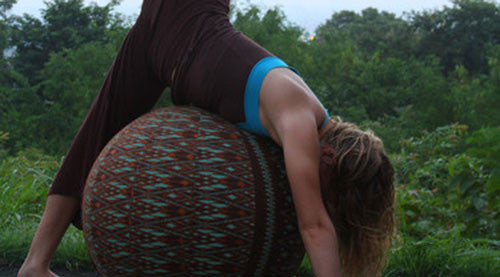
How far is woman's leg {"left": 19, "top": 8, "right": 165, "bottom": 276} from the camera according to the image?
10.5 ft

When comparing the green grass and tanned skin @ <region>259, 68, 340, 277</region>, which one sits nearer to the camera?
tanned skin @ <region>259, 68, 340, 277</region>

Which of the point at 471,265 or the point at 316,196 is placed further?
the point at 471,265

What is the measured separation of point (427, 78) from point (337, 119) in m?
12.2

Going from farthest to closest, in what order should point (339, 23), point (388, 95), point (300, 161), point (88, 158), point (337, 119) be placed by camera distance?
point (339, 23), point (388, 95), point (88, 158), point (337, 119), point (300, 161)

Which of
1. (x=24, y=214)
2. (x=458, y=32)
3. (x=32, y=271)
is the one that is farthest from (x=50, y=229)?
(x=458, y=32)

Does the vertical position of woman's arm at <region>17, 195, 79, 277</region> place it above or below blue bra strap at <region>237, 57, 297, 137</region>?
below

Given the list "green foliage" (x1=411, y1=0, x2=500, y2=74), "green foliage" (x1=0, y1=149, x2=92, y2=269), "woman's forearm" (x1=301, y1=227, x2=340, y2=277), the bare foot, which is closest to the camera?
"woman's forearm" (x1=301, y1=227, x2=340, y2=277)

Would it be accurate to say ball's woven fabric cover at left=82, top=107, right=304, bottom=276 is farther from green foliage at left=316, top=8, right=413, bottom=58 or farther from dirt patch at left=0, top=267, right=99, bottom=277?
green foliage at left=316, top=8, right=413, bottom=58

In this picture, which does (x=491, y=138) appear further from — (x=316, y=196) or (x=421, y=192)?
(x=316, y=196)

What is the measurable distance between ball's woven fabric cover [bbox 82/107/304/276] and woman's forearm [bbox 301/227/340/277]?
0.21 meters

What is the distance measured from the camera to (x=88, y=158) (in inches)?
127

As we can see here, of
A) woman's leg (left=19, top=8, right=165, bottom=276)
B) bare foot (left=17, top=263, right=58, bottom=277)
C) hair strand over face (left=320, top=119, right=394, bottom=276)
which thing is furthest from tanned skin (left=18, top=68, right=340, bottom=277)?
bare foot (left=17, top=263, right=58, bottom=277)

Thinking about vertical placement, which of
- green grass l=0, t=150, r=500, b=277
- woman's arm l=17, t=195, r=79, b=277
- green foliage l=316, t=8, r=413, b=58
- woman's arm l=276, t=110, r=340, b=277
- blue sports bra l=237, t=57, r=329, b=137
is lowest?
green grass l=0, t=150, r=500, b=277

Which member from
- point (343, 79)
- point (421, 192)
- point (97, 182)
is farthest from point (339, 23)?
point (97, 182)
